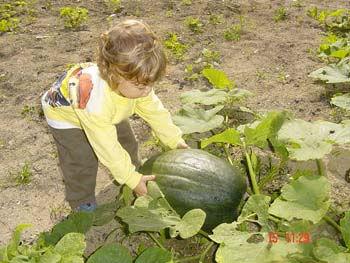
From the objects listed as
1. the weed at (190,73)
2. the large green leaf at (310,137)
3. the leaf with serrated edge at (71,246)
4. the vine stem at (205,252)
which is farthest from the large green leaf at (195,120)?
the weed at (190,73)

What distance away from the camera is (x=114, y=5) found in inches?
216

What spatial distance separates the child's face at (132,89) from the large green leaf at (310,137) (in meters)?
0.70

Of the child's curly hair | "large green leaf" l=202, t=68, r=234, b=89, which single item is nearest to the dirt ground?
"large green leaf" l=202, t=68, r=234, b=89

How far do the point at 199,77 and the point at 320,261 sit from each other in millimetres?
2315

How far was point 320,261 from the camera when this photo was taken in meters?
2.03

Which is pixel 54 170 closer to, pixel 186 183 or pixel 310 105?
pixel 186 183

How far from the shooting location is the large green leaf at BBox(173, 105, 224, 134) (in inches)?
110

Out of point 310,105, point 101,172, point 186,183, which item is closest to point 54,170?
point 101,172

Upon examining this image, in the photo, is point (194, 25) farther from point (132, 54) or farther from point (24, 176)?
point (132, 54)

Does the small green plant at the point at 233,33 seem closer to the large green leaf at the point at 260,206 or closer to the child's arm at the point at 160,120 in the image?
the child's arm at the point at 160,120

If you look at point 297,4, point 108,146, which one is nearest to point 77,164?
point 108,146

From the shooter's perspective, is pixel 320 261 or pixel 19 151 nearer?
pixel 320 261

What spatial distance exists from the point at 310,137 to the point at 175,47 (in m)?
2.30

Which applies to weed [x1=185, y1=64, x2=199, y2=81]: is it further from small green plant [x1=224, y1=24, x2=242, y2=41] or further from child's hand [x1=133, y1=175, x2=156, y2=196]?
child's hand [x1=133, y1=175, x2=156, y2=196]
